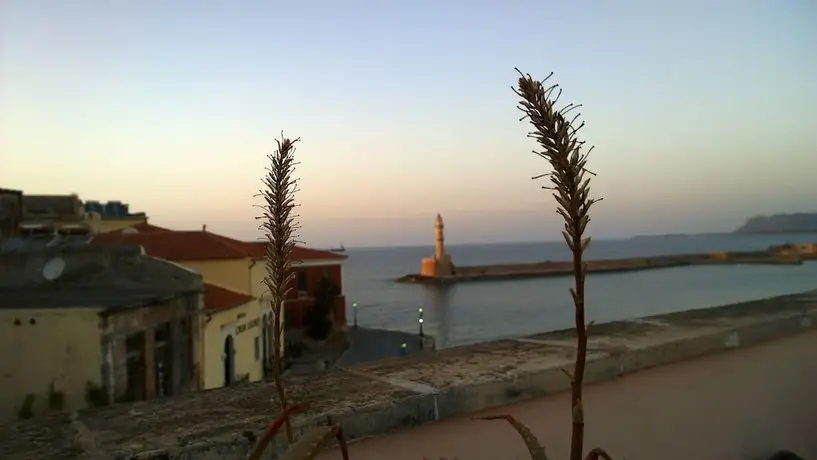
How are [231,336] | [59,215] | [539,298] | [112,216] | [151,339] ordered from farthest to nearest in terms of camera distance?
[539,298] < [112,216] < [59,215] < [231,336] < [151,339]

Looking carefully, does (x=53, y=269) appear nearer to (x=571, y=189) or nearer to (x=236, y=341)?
(x=236, y=341)

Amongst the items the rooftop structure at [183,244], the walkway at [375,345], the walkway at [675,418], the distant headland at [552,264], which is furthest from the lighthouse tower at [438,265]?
the walkway at [675,418]

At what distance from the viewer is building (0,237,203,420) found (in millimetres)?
10789

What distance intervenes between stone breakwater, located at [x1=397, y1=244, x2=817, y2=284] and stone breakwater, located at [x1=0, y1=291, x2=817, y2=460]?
9787 cm

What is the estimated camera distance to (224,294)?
2103 centimetres

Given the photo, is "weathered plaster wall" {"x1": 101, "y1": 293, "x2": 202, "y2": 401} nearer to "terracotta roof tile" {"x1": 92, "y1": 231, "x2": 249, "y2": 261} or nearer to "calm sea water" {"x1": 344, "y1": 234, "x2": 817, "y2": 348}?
"terracotta roof tile" {"x1": 92, "y1": 231, "x2": 249, "y2": 261}

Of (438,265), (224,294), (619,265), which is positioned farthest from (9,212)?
(619,265)

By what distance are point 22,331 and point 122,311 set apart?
5.15 ft

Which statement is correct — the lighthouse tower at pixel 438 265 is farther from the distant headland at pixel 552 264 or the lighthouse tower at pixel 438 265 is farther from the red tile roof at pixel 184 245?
the red tile roof at pixel 184 245

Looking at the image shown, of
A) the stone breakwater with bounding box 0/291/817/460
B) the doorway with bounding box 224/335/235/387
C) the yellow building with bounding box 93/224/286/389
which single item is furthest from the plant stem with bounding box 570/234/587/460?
the doorway with bounding box 224/335/235/387

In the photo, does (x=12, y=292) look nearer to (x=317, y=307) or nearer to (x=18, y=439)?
(x=18, y=439)

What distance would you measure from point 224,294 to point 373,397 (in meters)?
20.5

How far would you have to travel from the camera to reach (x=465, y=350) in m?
2.12

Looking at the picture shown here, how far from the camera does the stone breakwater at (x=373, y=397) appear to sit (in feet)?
4.11
